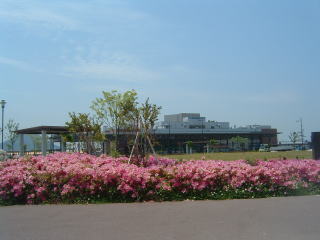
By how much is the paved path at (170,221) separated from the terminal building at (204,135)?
224 feet

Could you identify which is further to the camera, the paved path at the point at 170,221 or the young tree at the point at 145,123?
the young tree at the point at 145,123

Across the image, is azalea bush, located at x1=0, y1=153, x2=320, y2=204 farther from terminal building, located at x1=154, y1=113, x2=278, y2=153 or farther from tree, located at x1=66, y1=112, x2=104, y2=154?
terminal building, located at x1=154, y1=113, x2=278, y2=153

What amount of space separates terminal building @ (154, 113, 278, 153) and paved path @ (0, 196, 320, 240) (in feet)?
224

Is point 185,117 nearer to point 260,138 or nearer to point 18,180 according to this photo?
point 260,138

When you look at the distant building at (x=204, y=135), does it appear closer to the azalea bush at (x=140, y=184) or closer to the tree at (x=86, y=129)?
the tree at (x=86, y=129)

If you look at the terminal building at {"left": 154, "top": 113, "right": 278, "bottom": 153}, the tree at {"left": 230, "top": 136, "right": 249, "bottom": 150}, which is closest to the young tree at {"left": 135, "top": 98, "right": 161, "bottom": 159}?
the terminal building at {"left": 154, "top": 113, "right": 278, "bottom": 153}

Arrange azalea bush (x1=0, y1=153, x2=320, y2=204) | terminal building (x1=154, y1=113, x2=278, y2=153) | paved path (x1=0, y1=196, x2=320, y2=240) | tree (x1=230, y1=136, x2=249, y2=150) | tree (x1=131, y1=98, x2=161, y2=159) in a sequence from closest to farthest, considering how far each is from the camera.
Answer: paved path (x1=0, y1=196, x2=320, y2=240), azalea bush (x1=0, y1=153, x2=320, y2=204), tree (x1=131, y1=98, x2=161, y2=159), tree (x1=230, y1=136, x2=249, y2=150), terminal building (x1=154, y1=113, x2=278, y2=153)

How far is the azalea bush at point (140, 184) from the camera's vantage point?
969 cm

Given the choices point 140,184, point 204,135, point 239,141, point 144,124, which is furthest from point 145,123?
point 204,135

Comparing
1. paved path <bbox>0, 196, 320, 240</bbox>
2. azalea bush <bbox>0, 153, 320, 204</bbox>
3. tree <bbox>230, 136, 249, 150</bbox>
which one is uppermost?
tree <bbox>230, 136, 249, 150</bbox>

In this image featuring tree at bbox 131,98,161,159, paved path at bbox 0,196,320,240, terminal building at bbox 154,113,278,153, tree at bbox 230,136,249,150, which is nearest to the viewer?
paved path at bbox 0,196,320,240

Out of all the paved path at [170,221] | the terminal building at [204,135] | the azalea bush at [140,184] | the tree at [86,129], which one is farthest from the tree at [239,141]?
the paved path at [170,221]

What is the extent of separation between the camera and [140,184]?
978cm

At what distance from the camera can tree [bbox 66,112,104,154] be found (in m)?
17.2
